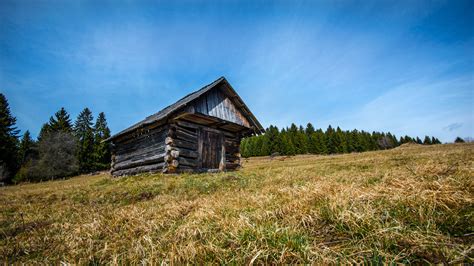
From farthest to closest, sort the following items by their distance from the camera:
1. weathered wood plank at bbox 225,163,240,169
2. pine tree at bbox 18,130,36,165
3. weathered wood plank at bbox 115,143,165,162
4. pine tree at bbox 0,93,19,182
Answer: pine tree at bbox 18,130,36,165 < pine tree at bbox 0,93,19,182 < weathered wood plank at bbox 225,163,240,169 < weathered wood plank at bbox 115,143,165,162

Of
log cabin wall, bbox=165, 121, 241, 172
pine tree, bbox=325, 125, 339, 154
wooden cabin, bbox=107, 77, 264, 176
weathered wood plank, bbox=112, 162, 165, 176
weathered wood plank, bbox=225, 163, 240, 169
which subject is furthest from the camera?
pine tree, bbox=325, 125, 339, 154

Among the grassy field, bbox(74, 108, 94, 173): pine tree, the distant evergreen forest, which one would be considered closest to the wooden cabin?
the grassy field

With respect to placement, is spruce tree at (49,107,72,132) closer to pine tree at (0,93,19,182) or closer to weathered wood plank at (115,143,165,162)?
pine tree at (0,93,19,182)

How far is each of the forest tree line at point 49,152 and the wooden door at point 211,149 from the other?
2760cm

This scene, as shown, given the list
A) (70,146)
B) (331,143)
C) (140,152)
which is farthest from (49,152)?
(331,143)

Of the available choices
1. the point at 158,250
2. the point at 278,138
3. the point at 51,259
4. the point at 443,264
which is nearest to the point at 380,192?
the point at 443,264

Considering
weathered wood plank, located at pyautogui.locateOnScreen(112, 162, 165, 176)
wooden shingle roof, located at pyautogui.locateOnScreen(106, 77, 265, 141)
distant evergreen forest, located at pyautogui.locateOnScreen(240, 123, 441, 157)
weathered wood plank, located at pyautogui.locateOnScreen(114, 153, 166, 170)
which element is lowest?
weathered wood plank, located at pyautogui.locateOnScreen(112, 162, 165, 176)

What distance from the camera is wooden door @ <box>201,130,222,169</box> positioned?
1254 centimetres

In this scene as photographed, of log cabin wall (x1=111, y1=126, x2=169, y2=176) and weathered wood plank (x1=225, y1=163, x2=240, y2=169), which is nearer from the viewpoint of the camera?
log cabin wall (x1=111, y1=126, x2=169, y2=176)

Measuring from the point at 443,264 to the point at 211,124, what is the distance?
12.4m

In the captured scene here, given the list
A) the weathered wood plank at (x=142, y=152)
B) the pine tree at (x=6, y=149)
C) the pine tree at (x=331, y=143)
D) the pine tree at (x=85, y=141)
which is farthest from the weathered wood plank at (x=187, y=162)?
the pine tree at (x=331, y=143)

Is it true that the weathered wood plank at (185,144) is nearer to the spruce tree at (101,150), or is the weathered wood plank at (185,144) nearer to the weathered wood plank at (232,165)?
the weathered wood plank at (232,165)

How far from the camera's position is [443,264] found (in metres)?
1.27

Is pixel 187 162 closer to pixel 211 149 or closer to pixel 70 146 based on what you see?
pixel 211 149
